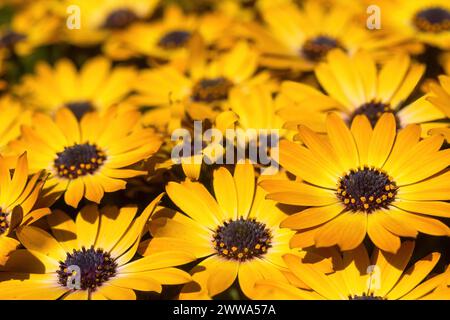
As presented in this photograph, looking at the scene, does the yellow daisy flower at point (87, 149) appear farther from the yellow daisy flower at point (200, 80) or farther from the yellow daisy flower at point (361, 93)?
Result: the yellow daisy flower at point (361, 93)

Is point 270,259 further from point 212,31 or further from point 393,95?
point 212,31

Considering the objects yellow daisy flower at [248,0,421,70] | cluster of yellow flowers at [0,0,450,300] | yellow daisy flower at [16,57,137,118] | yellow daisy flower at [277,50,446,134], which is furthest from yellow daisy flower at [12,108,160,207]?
yellow daisy flower at [248,0,421,70]

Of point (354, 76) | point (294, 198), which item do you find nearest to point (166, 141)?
point (294, 198)

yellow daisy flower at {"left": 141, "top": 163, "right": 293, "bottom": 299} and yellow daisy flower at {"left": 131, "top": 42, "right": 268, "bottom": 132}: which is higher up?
yellow daisy flower at {"left": 131, "top": 42, "right": 268, "bottom": 132}

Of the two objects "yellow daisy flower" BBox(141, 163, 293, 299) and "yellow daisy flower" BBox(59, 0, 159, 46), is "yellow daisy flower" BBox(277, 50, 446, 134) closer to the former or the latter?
"yellow daisy flower" BBox(141, 163, 293, 299)

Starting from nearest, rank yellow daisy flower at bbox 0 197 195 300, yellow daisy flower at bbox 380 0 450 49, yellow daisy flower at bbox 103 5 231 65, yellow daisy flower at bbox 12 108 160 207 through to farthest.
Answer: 1. yellow daisy flower at bbox 0 197 195 300
2. yellow daisy flower at bbox 12 108 160 207
3. yellow daisy flower at bbox 380 0 450 49
4. yellow daisy flower at bbox 103 5 231 65

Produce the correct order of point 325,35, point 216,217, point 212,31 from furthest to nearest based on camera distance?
point 212,31, point 325,35, point 216,217

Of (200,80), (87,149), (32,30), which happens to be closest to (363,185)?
(87,149)
